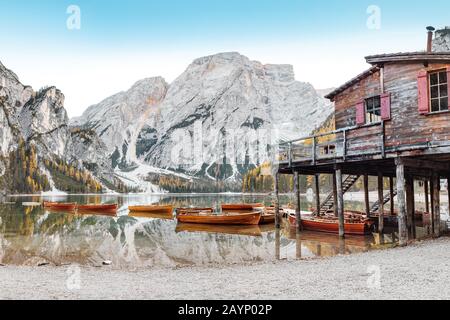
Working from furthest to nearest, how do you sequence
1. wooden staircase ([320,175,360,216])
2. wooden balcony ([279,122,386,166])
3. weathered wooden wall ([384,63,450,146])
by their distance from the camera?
wooden staircase ([320,175,360,216])
wooden balcony ([279,122,386,166])
weathered wooden wall ([384,63,450,146])

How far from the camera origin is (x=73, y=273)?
15.1 m

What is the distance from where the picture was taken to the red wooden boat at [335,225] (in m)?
27.9

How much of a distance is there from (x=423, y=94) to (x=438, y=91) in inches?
26.0

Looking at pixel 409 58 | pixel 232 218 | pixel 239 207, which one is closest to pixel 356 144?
pixel 409 58

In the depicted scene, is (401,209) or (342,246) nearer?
(401,209)

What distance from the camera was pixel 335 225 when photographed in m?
28.8

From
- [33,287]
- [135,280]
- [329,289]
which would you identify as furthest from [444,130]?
[33,287]

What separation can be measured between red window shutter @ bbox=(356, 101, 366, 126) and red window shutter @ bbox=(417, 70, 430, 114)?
416cm

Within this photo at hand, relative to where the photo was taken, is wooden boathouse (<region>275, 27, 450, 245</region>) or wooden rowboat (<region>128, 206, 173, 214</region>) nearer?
wooden boathouse (<region>275, 27, 450, 245</region>)

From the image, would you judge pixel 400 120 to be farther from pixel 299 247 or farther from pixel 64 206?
pixel 64 206

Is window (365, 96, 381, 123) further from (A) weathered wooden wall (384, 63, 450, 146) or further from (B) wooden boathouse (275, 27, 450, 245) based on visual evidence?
(A) weathered wooden wall (384, 63, 450, 146)

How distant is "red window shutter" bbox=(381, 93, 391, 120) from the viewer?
69.8 ft

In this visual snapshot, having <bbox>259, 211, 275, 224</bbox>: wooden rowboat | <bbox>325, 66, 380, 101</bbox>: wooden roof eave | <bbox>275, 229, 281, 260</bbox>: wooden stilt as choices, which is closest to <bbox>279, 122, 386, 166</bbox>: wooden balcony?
<bbox>325, 66, 380, 101</bbox>: wooden roof eave
